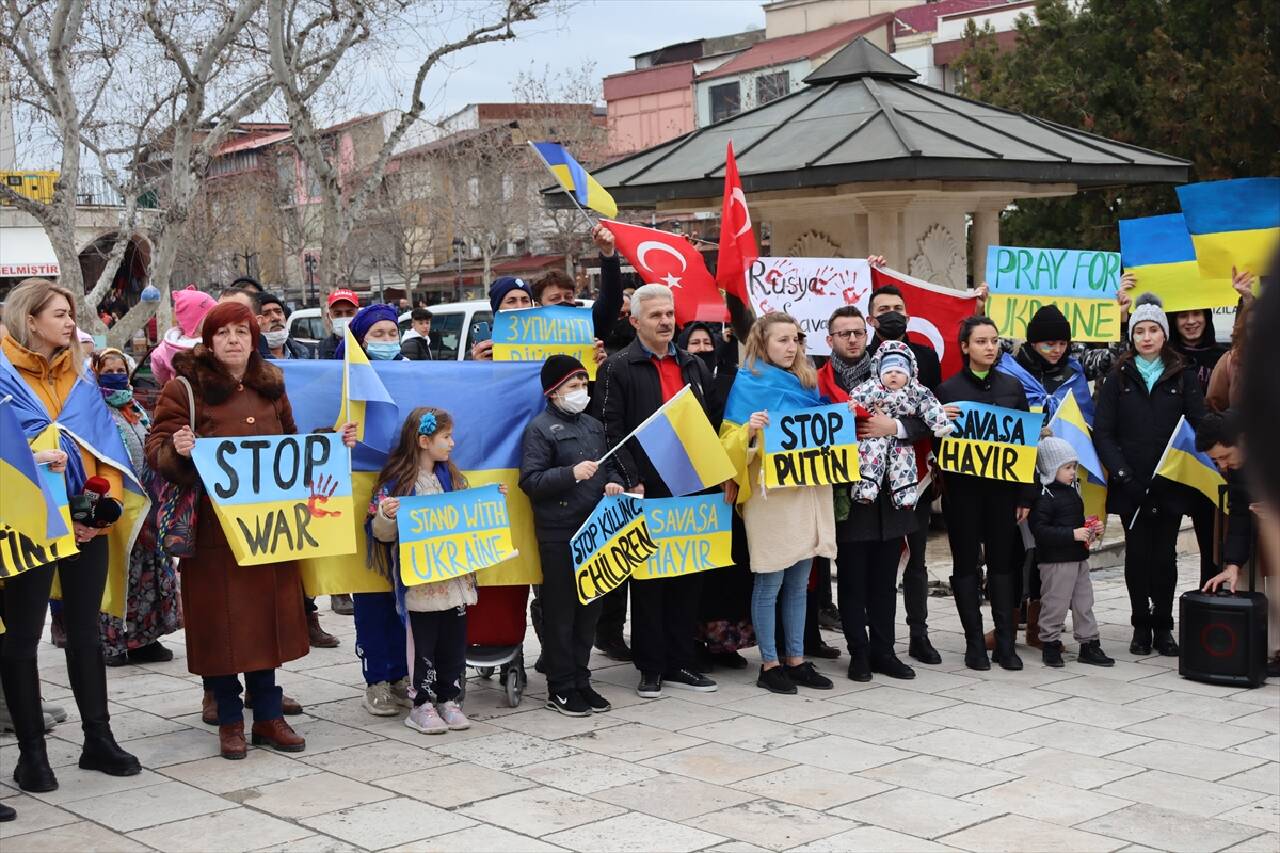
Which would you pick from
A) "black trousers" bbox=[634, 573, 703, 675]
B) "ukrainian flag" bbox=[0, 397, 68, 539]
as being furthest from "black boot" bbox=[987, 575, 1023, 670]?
"ukrainian flag" bbox=[0, 397, 68, 539]

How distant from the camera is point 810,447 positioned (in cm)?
767

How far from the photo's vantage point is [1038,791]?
5.93m

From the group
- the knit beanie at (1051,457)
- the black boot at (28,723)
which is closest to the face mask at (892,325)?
the knit beanie at (1051,457)

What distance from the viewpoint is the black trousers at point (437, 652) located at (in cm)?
691

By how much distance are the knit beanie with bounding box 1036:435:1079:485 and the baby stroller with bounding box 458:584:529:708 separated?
309cm

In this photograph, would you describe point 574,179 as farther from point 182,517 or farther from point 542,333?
point 182,517

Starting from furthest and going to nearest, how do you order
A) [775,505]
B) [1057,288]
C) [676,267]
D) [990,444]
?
[1057,288] < [676,267] < [990,444] < [775,505]

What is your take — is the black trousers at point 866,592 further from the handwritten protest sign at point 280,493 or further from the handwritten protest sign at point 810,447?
the handwritten protest sign at point 280,493

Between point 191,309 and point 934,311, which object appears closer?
point 191,309

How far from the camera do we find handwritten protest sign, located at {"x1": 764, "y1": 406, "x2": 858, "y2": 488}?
7.64 metres

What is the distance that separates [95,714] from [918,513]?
447 cm

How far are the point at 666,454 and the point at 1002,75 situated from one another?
22286mm

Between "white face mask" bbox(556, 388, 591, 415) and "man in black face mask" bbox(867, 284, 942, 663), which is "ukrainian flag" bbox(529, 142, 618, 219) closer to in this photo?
"white face mask" bbox(556, 388, 591, 415)

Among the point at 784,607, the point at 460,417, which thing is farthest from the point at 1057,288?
the point at 460,417
